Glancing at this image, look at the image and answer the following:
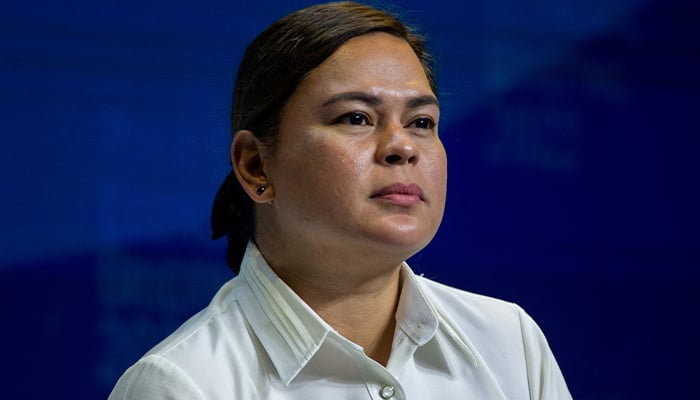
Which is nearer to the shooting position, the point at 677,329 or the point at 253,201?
the point at 253,201

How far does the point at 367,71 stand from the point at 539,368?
24.0 inches

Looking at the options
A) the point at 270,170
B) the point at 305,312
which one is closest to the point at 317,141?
the point at 270,170

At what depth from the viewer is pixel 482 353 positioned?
6.14ft

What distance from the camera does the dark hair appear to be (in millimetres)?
1756

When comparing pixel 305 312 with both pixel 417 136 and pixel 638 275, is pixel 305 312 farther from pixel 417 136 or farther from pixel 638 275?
pixel 638 275

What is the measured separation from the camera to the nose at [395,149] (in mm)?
1676

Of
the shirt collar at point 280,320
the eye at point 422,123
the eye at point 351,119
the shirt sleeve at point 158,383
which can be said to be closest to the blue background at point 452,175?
the eye at point 422,123

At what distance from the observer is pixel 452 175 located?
2713mm

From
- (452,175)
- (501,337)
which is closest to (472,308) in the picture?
(501,337)

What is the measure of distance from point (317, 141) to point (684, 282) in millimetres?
1605

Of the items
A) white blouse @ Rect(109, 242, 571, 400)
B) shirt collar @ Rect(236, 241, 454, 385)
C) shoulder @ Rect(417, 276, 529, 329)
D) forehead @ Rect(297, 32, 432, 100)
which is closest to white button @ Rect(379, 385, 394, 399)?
white blouse @ Rect(109, 242, 571, 400)

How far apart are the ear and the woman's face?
0.02m

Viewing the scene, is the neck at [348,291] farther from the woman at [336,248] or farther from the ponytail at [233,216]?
the ponytail at [233,216]

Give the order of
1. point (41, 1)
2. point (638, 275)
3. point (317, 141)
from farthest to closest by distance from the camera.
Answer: point (638, 275) → point (41, 1) → point (317, 141)
